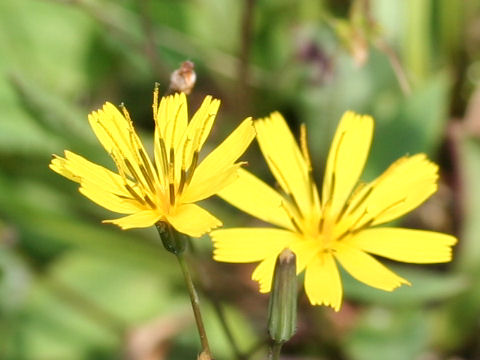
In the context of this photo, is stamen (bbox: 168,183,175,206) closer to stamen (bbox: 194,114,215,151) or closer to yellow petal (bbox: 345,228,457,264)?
stamen (bbox: 194,114,215,151)

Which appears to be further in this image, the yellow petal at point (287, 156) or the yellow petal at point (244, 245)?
the yellow petal at point (287, 156)

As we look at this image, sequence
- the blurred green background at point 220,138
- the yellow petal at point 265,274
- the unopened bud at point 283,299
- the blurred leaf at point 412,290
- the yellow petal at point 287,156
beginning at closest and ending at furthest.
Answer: the unopened bud at point 283,299 → the yellow petal at point 265,274 → the yellow petal at point 287,156 → the blurred leaf at point 412,290 → the blurred green background at point 220,138

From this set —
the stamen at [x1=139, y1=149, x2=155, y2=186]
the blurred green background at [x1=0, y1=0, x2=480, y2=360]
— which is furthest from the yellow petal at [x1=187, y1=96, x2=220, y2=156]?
the blurred green background at [x1=0, y1=0, x2=480, y2=360]

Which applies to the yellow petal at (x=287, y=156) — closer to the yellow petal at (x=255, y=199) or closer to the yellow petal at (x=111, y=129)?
the yellow petal at (x=255, y=199)

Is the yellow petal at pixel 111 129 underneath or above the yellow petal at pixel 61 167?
above

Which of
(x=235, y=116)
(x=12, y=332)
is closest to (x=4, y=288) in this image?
(x=12, y=332)

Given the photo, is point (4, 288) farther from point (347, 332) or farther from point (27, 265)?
point (347, 332)

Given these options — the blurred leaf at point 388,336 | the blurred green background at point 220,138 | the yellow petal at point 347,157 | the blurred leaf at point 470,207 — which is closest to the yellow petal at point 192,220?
the yellow petal at point 347,157
